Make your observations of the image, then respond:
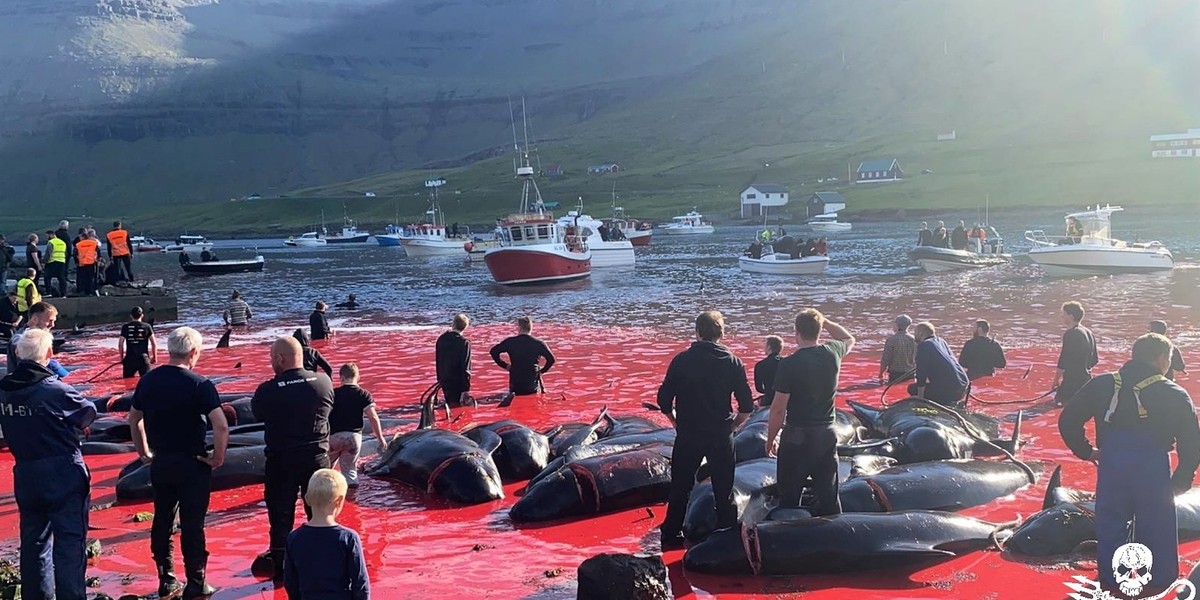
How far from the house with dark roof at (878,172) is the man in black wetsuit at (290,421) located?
395 ft

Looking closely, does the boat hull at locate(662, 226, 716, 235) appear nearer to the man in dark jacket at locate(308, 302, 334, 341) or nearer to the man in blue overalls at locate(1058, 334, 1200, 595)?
the man in dark jacket at locate(308, 302, 334, 341)

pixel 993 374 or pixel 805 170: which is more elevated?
pixel 805 170

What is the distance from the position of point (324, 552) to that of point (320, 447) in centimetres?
213

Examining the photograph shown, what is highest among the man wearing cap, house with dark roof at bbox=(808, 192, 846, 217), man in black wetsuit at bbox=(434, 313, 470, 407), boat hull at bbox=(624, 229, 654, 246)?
house with dark roof at bbox=(808, 192, 846, 217)

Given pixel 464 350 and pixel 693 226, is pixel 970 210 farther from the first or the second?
pixel 464 350

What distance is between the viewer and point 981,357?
1634 centimetres

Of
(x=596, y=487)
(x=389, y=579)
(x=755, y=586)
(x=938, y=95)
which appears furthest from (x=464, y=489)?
(x=938, y=95)

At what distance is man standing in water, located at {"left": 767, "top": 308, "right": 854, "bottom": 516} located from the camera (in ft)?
24.2

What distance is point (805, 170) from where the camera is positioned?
135 m

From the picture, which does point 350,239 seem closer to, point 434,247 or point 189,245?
point 189,245

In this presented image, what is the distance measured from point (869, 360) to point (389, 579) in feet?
45.8

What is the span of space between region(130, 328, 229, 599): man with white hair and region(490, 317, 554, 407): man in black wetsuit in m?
8.09

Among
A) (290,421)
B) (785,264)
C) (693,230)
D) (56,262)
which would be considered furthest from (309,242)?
(290,421)

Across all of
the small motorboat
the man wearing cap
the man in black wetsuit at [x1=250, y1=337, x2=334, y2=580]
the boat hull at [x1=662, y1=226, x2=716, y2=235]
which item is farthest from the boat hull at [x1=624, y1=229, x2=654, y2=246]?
the man in black wetsuit at [x1=250, y1=337, x2=334, y2=580]
